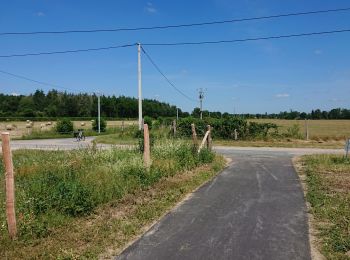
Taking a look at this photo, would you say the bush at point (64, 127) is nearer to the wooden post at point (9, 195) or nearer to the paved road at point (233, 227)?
the paved road at point (233, 227)

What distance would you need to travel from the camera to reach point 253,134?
36594 mm

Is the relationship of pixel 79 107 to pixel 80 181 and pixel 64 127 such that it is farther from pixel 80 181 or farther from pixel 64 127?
pixel 80 181

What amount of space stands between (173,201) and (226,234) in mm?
2995

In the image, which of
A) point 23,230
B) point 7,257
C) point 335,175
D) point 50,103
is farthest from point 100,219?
point 50,103

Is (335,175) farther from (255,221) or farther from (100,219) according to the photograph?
(100,219)

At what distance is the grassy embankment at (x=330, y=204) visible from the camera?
679 cm

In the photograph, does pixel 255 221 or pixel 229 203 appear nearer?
pixel 255 221

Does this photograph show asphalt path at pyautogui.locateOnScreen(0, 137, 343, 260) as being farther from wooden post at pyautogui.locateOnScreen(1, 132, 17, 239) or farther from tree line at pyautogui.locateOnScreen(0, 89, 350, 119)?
tree line at pyautogui.locateOnScreen(0, 89, 350, 119)

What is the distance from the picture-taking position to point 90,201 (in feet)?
29.0

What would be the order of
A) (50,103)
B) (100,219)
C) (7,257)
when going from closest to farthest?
(7,257)
(100,219)
(50,103)

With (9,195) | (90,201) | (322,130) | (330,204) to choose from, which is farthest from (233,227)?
(322,130)

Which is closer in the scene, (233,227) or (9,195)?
(9,195)

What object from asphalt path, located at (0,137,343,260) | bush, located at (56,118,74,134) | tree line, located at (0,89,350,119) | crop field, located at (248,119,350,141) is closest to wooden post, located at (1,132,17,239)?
asphalt path, located at (0,137,343,260)

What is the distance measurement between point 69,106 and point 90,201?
368 ft
